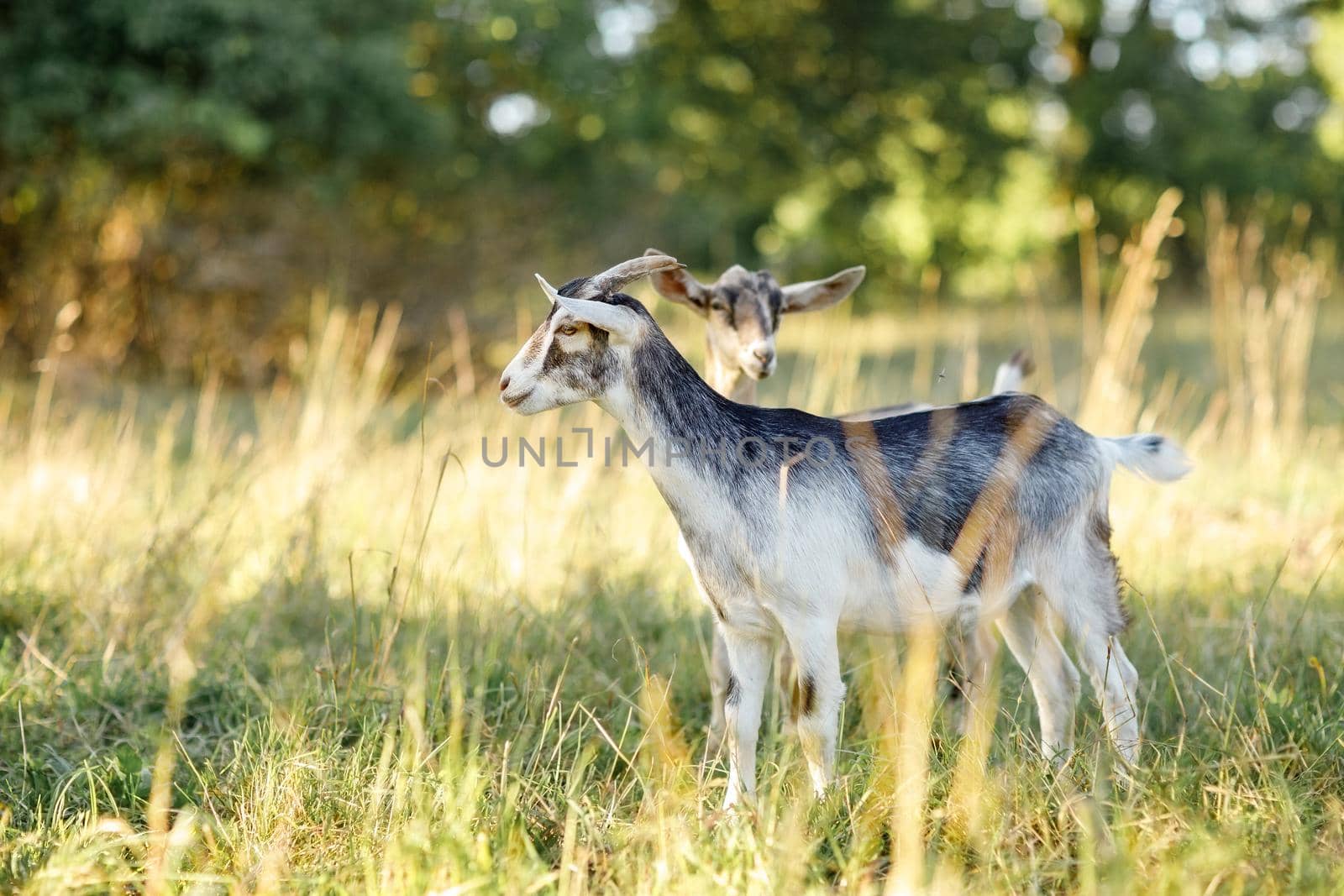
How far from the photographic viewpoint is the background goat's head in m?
3.87

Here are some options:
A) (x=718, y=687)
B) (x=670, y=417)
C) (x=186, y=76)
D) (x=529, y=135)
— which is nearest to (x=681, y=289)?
(x=670, y=417)

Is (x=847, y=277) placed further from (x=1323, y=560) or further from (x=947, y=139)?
(x=947, y=139)

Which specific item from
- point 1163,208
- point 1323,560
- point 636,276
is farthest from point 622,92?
point 636,276

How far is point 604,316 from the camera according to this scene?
2842 millimetres

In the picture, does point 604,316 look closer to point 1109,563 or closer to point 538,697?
point 538,697

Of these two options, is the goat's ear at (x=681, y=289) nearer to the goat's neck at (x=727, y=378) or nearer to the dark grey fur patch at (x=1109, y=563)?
the goat's neck at (x=727, y=378)

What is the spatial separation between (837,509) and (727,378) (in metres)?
1.12

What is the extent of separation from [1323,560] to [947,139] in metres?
13.3

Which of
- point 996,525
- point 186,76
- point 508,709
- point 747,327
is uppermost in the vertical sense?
point 186,76

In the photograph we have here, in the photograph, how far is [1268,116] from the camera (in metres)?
23.7

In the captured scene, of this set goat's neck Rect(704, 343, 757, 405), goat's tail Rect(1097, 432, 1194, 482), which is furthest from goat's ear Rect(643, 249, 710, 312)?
goat's tail Rect(1097, 432, 1194, 482)

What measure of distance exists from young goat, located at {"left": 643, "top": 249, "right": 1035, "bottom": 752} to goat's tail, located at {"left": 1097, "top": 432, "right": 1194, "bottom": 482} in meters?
0.39

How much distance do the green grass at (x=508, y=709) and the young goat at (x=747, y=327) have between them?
21 cm

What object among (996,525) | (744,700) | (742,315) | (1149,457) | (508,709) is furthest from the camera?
(742,315)
